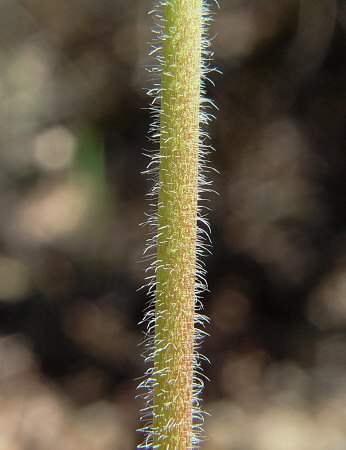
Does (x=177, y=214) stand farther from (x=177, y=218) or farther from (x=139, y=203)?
(x=139, y=203)

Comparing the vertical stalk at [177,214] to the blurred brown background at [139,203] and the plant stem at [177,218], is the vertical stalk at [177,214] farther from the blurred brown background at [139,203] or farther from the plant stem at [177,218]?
the blurred brown background at [139,203]

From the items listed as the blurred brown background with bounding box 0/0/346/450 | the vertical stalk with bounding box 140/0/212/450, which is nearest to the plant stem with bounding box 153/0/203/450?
the vertical stalk with bounding box 140/0/212/450

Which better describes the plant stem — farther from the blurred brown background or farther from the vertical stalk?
the blurred brown background

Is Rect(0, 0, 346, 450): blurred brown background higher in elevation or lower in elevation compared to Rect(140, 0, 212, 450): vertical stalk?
higher

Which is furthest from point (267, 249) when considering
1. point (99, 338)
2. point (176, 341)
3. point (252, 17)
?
point (176, 341)

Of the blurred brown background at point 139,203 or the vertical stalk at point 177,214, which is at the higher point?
the blurred brown background at point 139,203

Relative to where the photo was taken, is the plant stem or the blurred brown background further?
the blurred brown background

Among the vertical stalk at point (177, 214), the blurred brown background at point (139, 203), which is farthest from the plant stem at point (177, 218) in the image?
the blurred brown background at point (139, 203)

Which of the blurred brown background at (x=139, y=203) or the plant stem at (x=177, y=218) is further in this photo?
the blurred brown background at (x=139, y=203)
